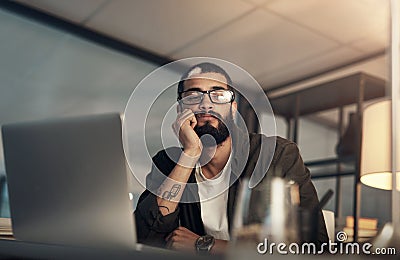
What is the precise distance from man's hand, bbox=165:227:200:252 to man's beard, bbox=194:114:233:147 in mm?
345

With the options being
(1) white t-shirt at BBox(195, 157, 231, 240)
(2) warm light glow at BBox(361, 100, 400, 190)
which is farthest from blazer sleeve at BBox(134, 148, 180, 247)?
(2) warm light glow at BBox(361, 100, 400, 190)

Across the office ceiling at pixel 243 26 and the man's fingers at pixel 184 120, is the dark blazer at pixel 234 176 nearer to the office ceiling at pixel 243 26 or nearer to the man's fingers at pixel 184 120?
the man's fingers at pixel 184 120

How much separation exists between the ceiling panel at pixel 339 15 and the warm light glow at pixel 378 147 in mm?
609

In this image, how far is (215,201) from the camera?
4.71 ft

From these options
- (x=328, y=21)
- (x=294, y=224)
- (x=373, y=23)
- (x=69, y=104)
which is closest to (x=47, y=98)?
(x=69, y=104)

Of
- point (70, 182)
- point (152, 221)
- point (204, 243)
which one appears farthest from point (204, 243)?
point (70, 182)

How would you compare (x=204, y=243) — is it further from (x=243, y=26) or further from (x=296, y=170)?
(x=243, y=26)

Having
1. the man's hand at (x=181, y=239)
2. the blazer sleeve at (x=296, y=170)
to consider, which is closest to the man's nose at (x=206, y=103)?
the blazer sleeve at (x=296, y=170)

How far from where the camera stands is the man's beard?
1.53 metres

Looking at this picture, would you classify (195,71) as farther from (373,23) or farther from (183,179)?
(373,23)

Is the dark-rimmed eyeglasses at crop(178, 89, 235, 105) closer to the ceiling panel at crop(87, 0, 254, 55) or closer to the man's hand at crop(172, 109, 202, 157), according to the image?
the man's hand at crop(172, 109, 202, 157)

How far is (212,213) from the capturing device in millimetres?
1407

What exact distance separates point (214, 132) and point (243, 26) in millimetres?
863

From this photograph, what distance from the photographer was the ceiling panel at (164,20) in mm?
2260
